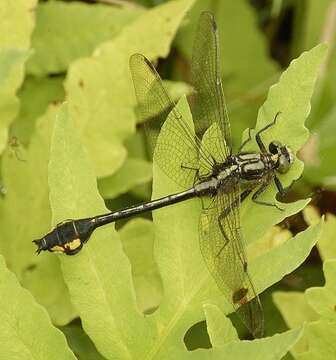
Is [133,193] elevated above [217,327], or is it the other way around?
[133,193]

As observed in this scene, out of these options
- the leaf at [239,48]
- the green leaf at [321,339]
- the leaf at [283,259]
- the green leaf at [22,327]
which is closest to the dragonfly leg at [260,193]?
the leaf at [283,259]

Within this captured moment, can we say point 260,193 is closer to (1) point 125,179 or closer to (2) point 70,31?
(1) point 125,179

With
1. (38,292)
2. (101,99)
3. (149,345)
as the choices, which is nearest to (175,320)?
(149,345)

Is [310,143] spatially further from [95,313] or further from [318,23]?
[95,313]

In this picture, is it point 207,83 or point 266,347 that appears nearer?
point 266,347

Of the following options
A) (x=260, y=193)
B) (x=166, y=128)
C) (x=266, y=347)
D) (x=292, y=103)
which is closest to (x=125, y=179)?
(x=166, y=128)
